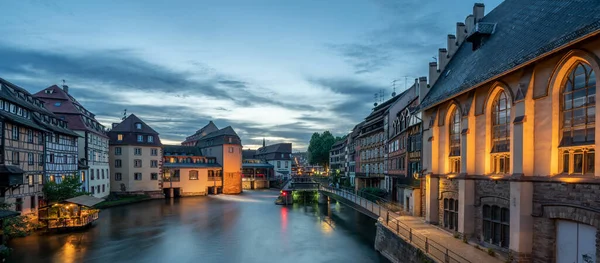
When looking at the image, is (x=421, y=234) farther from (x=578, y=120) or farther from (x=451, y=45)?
(x=451, y=45)

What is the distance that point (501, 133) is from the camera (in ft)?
57.2

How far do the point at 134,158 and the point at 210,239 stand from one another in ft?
121

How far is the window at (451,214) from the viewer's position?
21344 millimetres

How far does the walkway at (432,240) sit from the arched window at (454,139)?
3.81 m

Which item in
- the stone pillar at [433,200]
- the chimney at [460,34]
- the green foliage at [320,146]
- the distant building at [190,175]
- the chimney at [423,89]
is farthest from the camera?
the green foliage at [320,146]

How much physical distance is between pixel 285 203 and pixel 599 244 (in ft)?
153

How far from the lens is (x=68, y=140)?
4069 centimetres

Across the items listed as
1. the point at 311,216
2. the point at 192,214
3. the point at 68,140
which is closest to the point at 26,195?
the point at 68,140

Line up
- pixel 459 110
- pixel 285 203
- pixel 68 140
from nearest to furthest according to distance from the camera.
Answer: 1. pixel 459 110
2. pixel 68 140
3. pixel 285 203

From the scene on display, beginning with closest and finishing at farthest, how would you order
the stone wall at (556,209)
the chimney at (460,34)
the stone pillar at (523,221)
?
the stone wall at (556,209)
the stone pillar at (523,221)
the chimney at (460,34)

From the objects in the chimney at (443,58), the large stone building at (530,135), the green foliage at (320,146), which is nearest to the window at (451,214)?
the large stone building at (530,135)

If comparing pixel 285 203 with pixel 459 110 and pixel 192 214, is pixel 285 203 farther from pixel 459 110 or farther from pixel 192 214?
pixel 459 110

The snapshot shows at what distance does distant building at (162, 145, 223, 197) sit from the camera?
66750mm

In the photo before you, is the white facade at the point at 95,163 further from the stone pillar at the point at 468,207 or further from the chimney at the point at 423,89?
the stone pillar at the point at 468,207
